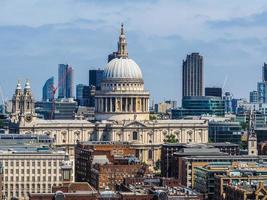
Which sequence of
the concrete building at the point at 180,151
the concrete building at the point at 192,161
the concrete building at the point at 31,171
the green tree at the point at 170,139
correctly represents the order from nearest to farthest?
A: the concrete building at the point at 31,171 < the concrete building at the point at 192,161 < the concrete building at the point at 180,151 < the green tree at the point at 170,139

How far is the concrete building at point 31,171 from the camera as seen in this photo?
138500 mm

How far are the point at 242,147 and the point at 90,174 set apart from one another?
48429mm

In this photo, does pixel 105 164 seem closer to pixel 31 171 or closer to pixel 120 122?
pixel 31 171

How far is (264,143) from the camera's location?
178500 millimetres

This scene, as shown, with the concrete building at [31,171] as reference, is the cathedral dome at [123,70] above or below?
above

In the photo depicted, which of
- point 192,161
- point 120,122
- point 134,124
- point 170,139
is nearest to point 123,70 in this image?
point 120,122

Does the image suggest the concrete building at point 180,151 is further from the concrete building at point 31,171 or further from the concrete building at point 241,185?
the concrete building at point 241,185

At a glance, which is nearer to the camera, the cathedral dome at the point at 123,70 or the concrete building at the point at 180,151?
the concrete building at the point at 180,151

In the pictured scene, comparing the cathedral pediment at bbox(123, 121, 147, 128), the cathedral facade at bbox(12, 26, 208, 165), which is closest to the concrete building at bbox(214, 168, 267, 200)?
the cathedral facade at bbox(12, 26, 208, 165)

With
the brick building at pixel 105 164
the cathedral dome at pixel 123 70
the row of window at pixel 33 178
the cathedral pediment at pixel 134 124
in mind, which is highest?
the cathedral dome at pixel 123 70

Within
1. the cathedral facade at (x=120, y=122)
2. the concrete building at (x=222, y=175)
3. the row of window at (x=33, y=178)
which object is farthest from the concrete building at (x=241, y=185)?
the cathedral facade at (x=120, y=122)

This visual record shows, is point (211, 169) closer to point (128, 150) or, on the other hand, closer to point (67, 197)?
point (67, 197)

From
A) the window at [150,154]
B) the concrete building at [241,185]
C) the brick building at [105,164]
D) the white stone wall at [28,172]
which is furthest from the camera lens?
the window at [150,154]

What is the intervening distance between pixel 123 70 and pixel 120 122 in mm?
10402
